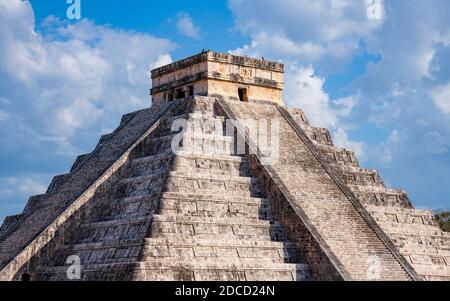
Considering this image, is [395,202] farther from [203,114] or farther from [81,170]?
[81,170]

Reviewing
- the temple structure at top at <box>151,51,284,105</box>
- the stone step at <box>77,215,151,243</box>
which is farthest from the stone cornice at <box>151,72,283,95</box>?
the stone step at <box>77,215,151,243</box>

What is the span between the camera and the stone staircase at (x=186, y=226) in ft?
66.7

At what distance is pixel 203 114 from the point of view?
997 inches

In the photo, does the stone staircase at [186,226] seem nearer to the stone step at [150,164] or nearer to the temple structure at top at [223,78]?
the stone step at [150,164]

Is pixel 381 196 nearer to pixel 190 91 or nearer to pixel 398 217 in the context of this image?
pixel 398 217

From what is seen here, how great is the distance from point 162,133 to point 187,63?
2885 millimetres

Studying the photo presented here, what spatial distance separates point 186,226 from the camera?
69.2ft

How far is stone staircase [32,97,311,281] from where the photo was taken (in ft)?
66.7

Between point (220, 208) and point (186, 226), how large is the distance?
4.34 ft

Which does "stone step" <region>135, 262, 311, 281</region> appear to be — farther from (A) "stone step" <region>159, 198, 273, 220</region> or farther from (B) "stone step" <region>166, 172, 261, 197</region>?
(B) "stone step" <region>166, 172, 261, 197</region>

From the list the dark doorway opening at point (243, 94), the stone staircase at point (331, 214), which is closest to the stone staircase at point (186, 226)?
the stone staircase at point (331, 214)

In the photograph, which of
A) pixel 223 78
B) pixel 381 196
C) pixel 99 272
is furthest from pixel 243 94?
pixel 99 272

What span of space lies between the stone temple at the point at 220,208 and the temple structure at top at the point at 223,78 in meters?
Result: 0.03

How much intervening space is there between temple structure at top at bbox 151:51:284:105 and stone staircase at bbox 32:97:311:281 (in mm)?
2635
